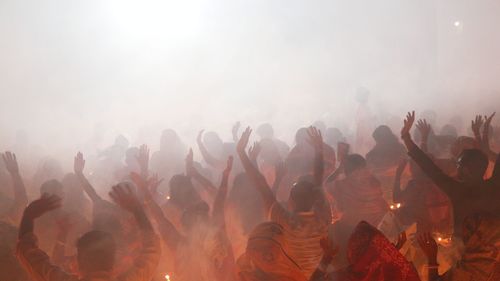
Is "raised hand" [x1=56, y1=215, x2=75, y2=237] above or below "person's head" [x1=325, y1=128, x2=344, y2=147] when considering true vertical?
above

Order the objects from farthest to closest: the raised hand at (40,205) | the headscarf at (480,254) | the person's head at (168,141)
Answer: the person's head at (168,141) → the raised hand at (40,205) → the headscarf at (480,254)

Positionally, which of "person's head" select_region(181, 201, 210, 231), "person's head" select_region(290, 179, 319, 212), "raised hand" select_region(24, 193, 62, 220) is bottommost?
"person's head" select_region(181, 201, 210, 231)

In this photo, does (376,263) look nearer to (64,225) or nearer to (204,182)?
(204,182)

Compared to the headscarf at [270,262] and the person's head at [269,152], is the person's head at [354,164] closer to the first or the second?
the person's head at [269,152]

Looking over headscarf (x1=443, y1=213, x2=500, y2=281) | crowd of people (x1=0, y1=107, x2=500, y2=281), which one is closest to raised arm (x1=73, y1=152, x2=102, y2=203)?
crowd of people (x1=0, y1=107, x2=500, y2=281)

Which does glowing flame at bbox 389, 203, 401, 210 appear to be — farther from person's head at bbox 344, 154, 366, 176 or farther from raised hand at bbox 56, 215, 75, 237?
raised hand at bbox 56, 215, 75, 237

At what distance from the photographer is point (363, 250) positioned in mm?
2336

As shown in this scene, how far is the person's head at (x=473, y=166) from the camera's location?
3170 millimetres

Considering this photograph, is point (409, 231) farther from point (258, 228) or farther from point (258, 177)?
point (258, 228)

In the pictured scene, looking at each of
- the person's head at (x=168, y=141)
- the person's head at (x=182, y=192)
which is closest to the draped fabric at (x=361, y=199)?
the person's head at (x=182, y=192)

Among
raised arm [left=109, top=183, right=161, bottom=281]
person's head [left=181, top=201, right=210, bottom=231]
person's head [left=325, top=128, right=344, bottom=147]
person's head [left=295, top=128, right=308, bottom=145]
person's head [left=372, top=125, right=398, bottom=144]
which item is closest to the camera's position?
raised arm [left=109, top=183, right=161, bottom=281]

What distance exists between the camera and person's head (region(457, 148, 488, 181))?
10.4 feet

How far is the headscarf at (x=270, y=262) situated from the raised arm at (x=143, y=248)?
0.59 meters

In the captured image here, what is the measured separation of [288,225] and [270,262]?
0.61 metres
